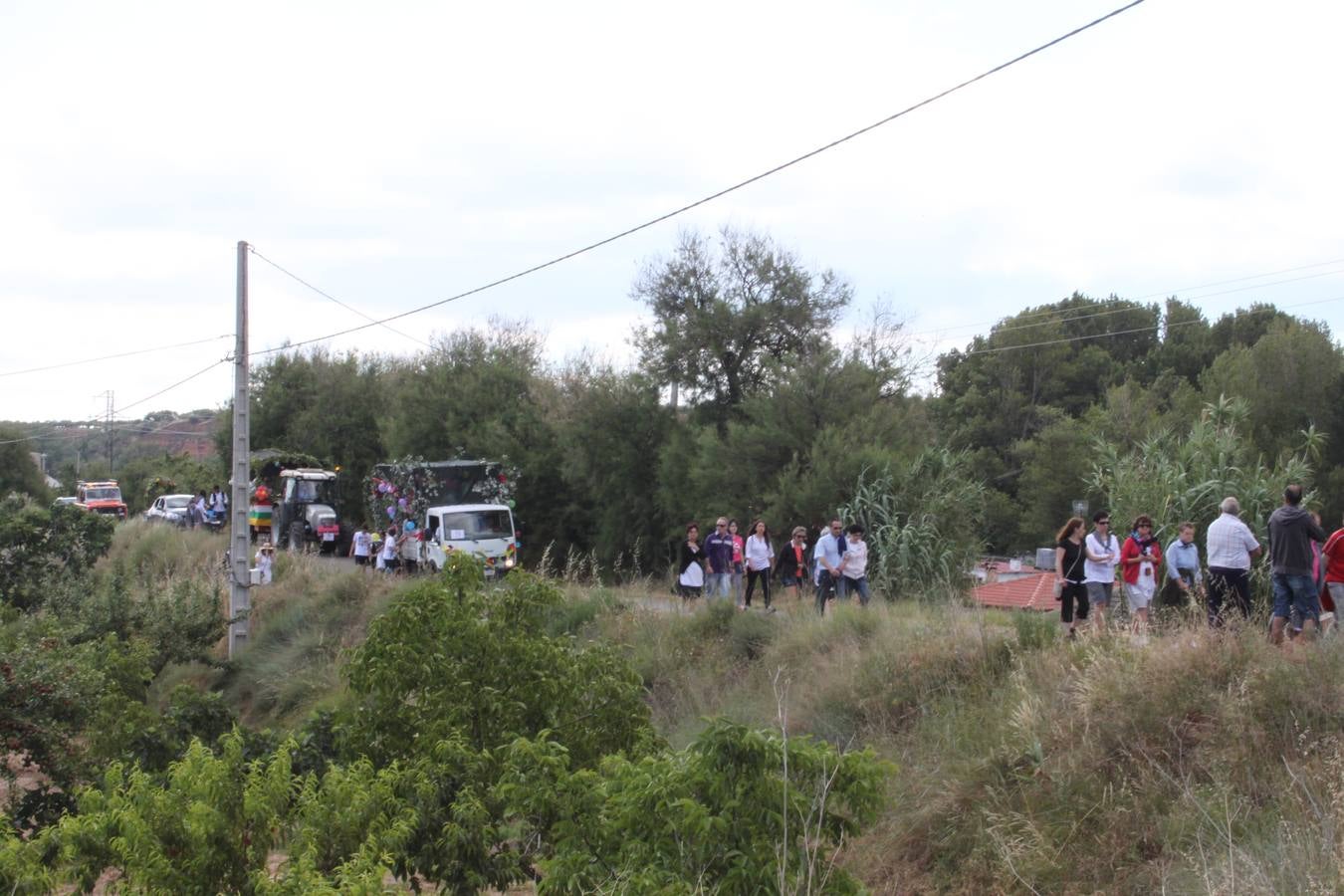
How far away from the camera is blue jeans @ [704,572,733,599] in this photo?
720 inches

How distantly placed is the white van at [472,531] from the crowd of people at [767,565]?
1004cm

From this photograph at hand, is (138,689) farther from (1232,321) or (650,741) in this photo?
(1232,321)

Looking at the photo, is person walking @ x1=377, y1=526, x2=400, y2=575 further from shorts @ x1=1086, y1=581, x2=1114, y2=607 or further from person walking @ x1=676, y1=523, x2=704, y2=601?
shorts @ x1=1086, y1=581, x2=1114, y2=607

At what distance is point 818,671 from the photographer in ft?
42.7

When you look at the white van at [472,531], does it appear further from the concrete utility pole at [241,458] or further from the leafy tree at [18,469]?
the leafy tree at [18,469]

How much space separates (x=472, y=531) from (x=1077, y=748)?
2146 centimetres

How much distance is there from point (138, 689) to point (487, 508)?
1436 centimetres

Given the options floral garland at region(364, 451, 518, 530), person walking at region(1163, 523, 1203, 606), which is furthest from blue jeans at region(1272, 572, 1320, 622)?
floral garland at region(364, 451, 518, 530)

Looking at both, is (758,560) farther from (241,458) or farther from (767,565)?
(241,458)

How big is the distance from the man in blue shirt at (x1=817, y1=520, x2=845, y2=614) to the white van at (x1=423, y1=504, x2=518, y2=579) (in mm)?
13472

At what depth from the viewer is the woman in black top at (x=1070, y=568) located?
487 inches

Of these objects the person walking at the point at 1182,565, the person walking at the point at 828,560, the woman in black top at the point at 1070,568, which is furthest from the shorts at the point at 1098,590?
the person walking at the point at 828,560

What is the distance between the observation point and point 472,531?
29.2 metres

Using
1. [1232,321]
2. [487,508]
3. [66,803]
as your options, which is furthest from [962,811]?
[1232,321]
